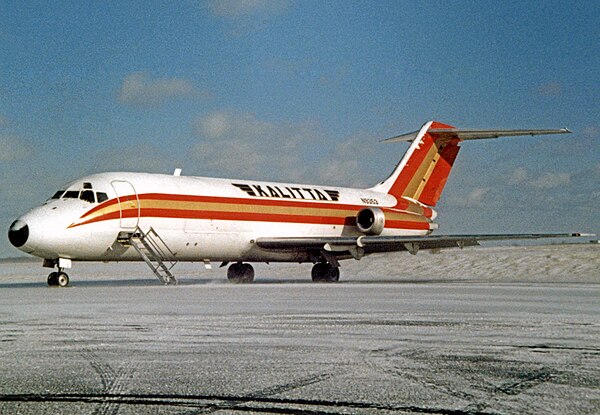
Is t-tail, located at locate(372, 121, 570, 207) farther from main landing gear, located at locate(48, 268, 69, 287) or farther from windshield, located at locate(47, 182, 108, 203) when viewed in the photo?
main landing gear, located at locate(48, 268, 69, 287)

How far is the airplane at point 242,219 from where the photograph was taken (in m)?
21.0

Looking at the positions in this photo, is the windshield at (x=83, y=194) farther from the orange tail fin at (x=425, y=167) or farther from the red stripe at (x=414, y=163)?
the red stripe at (x=414, y=163)

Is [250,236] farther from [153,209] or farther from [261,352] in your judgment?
[261,352]

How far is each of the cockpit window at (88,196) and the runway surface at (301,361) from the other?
10.5 m

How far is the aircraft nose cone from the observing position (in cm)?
1973

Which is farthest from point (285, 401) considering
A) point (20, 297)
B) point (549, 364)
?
point (20, 297)

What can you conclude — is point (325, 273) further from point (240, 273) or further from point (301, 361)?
point (301, 361)

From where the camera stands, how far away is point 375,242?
2583 centimetres

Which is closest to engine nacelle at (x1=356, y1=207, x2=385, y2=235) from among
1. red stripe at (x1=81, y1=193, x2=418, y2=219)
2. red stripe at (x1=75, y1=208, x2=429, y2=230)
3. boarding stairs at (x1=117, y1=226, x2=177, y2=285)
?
red stripe at (x1=75, y1=208, x2=429, y2=230)

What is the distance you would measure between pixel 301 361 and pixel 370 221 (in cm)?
2310

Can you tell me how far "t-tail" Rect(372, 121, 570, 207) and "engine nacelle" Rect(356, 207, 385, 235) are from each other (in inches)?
150

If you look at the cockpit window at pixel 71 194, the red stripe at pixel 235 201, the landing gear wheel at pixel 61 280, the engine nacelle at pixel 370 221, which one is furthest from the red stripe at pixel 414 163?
the landing gear wheel at pixel 61 280

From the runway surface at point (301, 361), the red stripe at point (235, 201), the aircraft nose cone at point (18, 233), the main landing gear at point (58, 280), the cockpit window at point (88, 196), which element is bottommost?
the runway surface at point (301, 361)

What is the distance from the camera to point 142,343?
7.19 metres
